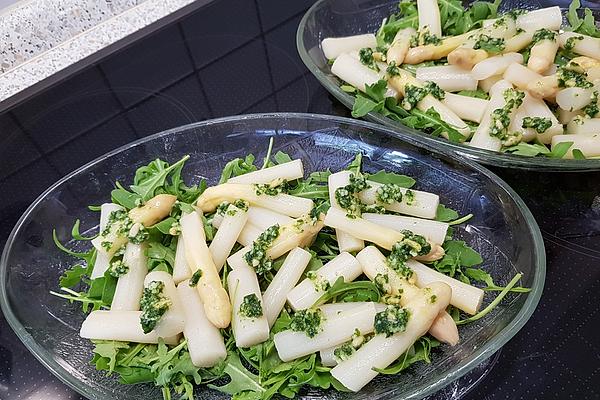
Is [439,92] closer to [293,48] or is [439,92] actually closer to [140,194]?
[293,48]

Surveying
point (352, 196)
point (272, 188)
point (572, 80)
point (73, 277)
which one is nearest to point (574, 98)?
point (572, 80)

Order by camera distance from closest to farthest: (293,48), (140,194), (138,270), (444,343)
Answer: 1. (444,343)
2. (138,270)
3. (140,194)
4. (293,48)

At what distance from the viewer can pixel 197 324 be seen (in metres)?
0.87

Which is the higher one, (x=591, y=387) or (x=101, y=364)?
(x=101, y=364)

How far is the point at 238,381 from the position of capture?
2.72 feet

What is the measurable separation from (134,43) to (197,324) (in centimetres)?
96

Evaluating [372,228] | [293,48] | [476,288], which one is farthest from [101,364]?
[293,48]

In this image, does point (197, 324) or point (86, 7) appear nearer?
point (197, 324)

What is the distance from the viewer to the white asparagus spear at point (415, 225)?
951 millimetres

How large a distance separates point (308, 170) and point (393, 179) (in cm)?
18

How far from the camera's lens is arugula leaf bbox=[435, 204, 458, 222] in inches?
39.1

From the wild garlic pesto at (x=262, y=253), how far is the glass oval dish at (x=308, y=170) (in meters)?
0.19

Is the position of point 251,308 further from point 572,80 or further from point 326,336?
point 572,80

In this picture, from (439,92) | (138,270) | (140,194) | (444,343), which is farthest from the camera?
(439,92)
